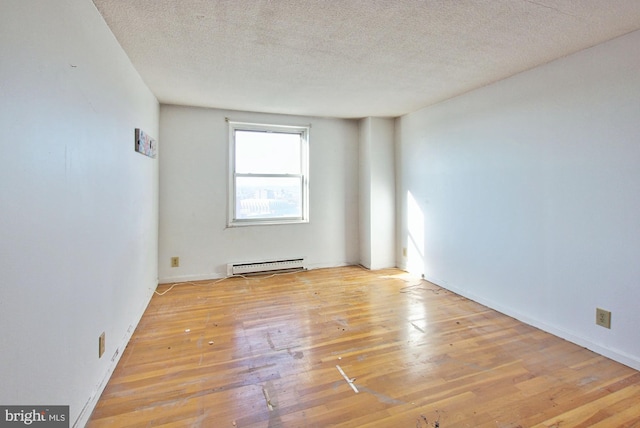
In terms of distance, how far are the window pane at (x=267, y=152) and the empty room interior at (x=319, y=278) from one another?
0.73 ft

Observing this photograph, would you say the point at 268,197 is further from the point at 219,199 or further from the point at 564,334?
the point at 564,334

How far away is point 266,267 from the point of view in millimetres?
4230

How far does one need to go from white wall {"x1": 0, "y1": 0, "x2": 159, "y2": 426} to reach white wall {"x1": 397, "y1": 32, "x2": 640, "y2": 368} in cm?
322

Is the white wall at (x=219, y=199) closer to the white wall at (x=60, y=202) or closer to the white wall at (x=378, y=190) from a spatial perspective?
the white wall at (x=378, y=190)

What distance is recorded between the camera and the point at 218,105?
377 cm

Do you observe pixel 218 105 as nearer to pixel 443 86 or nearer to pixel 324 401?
pixel 443 86

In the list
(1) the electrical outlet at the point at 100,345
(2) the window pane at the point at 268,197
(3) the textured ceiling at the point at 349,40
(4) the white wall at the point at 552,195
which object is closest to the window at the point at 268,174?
(2) the window pane at the point at 268,197

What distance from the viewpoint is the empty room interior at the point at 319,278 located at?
1296mm

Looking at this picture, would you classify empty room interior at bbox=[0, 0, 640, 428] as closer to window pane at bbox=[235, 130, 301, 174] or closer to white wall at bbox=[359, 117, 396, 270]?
window pane at bbox=[235, 130, 301, 174]

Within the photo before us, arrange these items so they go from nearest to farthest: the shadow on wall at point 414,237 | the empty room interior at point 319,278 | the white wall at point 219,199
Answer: the empty room interior at point 319,278 → the white wall at point 219,199 → the shadow on wall at point 414,237

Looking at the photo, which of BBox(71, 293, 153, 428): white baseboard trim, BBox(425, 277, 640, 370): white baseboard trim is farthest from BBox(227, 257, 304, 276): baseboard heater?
BBox(425, 277, 640, 370): white baseboard trim

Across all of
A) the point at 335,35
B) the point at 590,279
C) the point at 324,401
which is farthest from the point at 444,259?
the point at 335,35

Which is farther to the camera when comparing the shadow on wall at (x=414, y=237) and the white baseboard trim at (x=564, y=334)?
the shadow on wall at (x=414, y=237)

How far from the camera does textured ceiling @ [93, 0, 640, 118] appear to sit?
68.4 inches
